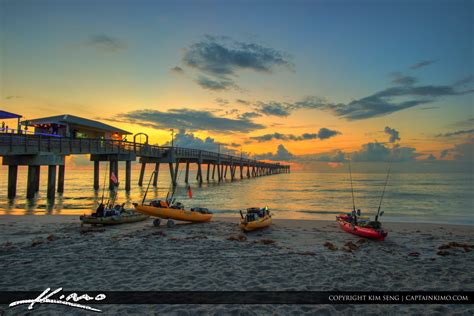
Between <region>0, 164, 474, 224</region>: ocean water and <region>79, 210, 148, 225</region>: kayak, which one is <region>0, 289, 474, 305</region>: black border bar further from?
<region>0, 164, 474, 224</region>: ocean water

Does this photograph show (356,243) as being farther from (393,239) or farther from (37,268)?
(37,268)

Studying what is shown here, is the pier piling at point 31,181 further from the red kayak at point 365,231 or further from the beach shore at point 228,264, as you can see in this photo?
the red kayak at point 365,231

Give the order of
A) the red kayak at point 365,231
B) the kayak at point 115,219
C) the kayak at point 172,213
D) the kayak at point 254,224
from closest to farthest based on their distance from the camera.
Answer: the red kayak at point 365,231, the kayak at point 254,224, the kayak at point 115,219, the kayak at point 172,213

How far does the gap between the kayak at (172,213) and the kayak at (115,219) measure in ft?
4.12

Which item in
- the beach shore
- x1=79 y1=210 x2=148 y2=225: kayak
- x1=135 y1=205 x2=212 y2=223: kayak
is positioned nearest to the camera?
the beach shore

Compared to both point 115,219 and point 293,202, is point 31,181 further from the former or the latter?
point 293,202

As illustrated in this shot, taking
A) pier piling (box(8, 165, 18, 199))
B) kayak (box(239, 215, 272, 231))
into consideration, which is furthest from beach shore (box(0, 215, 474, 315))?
pier piling (box(8, 165, 18, 199))

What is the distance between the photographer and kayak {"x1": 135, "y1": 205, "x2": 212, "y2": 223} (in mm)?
16188

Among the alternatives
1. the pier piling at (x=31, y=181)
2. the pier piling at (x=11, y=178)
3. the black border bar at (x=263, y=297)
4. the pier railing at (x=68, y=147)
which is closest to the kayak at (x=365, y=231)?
the black border bar at (x=263, y=297)

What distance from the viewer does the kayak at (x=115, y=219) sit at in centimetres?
1577

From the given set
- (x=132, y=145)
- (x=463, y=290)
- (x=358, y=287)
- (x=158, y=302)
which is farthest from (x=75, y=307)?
(x=132, y=145)

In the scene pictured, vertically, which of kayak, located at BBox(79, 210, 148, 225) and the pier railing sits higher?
the pier railing

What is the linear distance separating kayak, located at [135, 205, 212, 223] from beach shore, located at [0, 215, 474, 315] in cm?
143

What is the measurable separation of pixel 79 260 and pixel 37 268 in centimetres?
119
